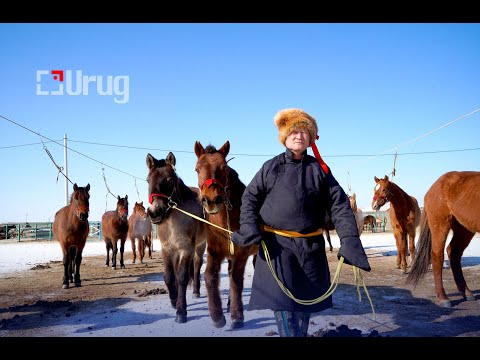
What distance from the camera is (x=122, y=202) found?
10.6m

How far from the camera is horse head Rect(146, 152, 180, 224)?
4.27 meters

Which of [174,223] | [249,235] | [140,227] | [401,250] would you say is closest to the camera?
[249,235]

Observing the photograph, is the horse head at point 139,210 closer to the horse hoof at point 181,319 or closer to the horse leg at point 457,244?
the horse hoof at point 181,319

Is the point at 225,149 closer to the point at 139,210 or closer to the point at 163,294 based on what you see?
the point at 163,294

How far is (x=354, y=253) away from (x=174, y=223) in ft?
8.97

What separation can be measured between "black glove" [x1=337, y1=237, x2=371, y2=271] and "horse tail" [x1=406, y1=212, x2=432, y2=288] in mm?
3751

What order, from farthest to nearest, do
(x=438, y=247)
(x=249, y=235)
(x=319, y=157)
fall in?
(x=438, y=247), (x=319, y=157), (x=249, y=235)

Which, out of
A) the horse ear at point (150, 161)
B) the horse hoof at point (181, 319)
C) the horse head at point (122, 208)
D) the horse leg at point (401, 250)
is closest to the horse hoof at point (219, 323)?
the horse hoof at point (181, 319)

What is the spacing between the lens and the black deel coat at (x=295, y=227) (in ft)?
8.71

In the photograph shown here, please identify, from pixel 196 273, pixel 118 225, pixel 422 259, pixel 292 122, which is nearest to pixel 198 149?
pixel 292 122

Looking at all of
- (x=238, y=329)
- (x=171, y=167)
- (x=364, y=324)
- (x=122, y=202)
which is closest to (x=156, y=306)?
(x=238, y=329)

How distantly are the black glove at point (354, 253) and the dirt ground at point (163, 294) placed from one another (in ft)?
4.05

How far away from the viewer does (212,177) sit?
3410mm
